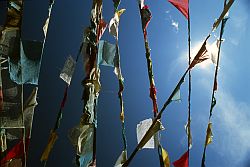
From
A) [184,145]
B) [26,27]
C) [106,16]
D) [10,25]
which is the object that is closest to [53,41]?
[26,27]

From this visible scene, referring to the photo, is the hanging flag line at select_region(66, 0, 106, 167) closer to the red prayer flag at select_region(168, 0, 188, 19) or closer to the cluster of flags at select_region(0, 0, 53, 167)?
the cluster of flags at select_region(0, 0, 53, 167)

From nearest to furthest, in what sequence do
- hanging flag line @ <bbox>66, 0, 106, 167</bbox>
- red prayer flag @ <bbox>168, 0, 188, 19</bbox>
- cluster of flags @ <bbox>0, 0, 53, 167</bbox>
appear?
hanging flag line @ <bbox>66, 0, 106, 167</bbox>, cluster of flags @ <bbox>0, 0, 53, 167</bbox>, red prayer flag @ <bbox>168, 0, 188, 19</bbox>

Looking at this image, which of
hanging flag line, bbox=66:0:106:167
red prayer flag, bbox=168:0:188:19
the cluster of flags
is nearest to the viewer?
hanging flag line, bbox=66:0:106:167

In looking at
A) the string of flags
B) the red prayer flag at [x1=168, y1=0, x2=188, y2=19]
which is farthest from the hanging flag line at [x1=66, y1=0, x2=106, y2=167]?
the red prayer flag at [x1=168, y1=0, x2=188, y2=19]

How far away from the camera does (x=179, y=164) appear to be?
1.10 m

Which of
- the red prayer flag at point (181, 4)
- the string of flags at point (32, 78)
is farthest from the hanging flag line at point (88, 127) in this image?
the red prayer flag at point (181, 4)

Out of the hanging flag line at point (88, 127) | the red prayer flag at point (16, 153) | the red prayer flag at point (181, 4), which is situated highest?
the red prayer flag at point (181, 4)

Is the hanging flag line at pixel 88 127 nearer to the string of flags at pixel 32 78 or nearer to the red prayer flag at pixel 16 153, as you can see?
the string of flags at pixel 32 78

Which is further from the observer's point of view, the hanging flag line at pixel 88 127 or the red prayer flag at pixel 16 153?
the red prayer flag at pixel 16 153

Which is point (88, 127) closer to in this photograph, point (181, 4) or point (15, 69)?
point (15, 69)

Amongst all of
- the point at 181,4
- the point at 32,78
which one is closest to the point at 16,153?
the point at 32,78

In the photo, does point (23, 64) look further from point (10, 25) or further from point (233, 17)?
point (233, 17)

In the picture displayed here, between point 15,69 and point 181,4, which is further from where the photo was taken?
point 181,4

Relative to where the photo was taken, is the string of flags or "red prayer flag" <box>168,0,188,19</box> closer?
the string of flags
